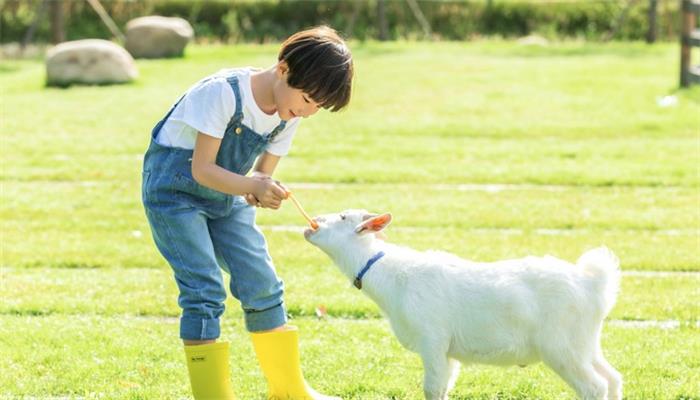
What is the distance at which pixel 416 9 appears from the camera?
24.1m

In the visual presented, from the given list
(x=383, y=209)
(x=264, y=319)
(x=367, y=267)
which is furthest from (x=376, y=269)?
(x=383, y=209)

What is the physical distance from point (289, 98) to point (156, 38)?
15.9 m

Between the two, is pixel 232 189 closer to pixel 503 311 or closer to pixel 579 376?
pixel 503 311

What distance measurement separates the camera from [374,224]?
4531 millimetres

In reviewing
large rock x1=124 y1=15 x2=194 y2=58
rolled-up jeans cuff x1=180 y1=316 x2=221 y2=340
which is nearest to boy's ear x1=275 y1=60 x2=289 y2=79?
rolled-up jeans cuff x1=180 y1=316 x2=221 y2=340

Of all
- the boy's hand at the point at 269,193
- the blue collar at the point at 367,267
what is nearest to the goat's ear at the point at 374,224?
the blue collar at the point at 367,267

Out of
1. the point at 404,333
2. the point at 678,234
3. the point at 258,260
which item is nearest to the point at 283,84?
the point at 258,260

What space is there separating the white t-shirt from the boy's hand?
0.89 ft

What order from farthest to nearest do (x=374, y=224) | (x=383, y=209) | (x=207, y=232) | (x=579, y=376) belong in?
(x=383, y=209) → (x=207, y=232) → (x=374, y=224) → (x=579, y=376)

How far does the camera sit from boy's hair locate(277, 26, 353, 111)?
14.3 feet

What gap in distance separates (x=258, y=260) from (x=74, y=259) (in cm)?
305

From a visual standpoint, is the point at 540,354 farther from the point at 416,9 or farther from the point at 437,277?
the point at 416,9

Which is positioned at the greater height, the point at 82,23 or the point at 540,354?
the point at 540,354

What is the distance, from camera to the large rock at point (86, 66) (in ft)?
55.2
